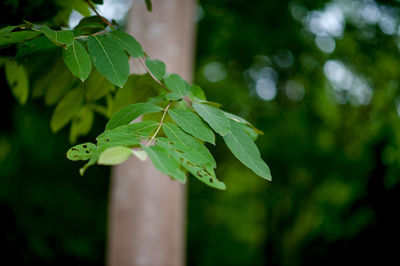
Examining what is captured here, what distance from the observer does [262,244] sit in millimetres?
8406

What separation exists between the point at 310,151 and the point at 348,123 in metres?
1.00

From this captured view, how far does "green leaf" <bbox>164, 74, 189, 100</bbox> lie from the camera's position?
87cm

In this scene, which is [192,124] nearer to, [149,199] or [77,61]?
[77,61]

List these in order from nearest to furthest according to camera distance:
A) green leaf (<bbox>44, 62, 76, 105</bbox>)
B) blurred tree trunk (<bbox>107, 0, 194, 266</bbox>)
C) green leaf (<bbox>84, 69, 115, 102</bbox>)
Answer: green leaf (<bbox>84, 69, 115, 102</bbox>) < green leaf (<bbox>44, 62, 76, 105</bbox>) < blurred tree trunk (<bbox>107, 0, 194, 266</bbox>)

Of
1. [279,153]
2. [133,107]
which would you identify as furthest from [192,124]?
[279,153]

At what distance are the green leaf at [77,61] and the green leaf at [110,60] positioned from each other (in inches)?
0.8

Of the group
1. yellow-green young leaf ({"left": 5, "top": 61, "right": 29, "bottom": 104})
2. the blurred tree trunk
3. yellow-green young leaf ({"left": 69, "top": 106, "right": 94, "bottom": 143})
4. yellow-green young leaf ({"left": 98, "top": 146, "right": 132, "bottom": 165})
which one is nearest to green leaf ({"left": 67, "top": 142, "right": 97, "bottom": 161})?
yellow-green young leaf ({"left": 98, "top": 146, "right": 132, "bottom": 165})

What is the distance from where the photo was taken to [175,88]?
35.8 inches

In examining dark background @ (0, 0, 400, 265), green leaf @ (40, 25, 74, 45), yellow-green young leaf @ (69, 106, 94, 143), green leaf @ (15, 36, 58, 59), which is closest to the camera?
green leaf @ (40, 25, 74, 45)

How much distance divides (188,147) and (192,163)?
0.17ft

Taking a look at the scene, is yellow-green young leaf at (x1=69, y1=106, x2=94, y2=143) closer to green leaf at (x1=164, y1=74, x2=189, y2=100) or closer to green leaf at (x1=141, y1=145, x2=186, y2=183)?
green leaf at (x1=164, y1=74, x2=189, y2=100)

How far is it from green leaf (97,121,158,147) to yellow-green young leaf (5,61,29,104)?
553 millimetres

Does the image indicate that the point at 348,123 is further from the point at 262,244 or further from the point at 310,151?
the point at 262,244

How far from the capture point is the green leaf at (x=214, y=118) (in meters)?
0.79
